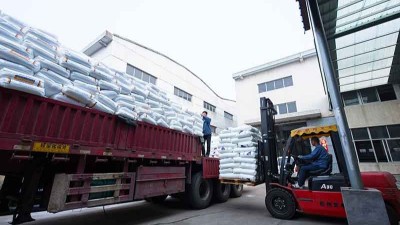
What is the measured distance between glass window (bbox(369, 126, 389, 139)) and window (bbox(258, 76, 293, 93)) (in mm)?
6875

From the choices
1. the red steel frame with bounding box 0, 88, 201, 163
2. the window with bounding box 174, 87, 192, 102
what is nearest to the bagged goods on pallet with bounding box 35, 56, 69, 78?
the red steel frame with bounding box 0, 88, 201, 163

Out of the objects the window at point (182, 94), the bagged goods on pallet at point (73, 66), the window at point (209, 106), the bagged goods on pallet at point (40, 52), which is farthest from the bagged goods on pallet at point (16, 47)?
the window at point (209, 106)

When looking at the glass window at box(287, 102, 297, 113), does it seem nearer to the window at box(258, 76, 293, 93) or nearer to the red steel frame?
the window at box(258, 76, 293, 93)

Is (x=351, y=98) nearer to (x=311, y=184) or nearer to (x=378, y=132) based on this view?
(x=378, y=132)

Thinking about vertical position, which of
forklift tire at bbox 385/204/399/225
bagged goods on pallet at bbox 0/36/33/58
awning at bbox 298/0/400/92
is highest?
awning at bbox 298/0/400/92

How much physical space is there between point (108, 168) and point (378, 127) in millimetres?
17067

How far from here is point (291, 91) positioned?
61.7 ft

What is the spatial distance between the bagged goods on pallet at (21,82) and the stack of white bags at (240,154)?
4976 millimetres

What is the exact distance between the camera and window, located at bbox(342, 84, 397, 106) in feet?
47.5

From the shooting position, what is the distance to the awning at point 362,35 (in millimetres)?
6891

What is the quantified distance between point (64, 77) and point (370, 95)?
18.3 m

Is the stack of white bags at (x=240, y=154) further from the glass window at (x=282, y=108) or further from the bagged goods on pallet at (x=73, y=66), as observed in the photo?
the glass window at (x=282, y=108)

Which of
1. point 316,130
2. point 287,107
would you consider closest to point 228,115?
point 287,107

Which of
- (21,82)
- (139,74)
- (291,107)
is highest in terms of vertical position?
(139,74)
